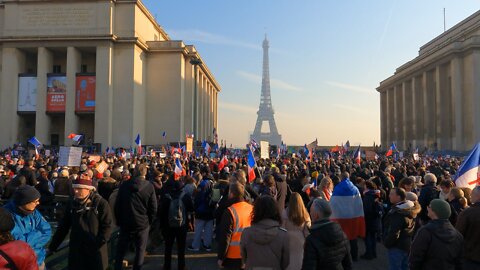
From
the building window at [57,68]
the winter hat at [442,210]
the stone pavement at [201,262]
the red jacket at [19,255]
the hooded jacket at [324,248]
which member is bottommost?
the stone pavement at [201,262]

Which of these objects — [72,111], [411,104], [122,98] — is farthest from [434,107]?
[72,111]

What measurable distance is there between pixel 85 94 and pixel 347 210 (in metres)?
42.1

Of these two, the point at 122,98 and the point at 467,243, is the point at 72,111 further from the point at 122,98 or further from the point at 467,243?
the point at 467,243

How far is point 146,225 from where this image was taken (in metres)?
6.88

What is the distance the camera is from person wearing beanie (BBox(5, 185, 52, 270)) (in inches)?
176

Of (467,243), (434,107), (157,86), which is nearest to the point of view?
(467,243)

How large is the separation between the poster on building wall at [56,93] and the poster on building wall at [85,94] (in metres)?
1.52

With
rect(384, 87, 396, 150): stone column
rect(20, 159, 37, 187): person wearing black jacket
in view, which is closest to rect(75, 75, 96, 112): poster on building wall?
rect(20, 159, 37, 187): person wearing black jacket

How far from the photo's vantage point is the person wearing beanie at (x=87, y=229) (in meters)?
5.38

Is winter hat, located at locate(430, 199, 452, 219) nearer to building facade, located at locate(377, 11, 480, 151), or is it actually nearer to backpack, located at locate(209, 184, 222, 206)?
backpack, located at locate(209, 184, 222, 206)

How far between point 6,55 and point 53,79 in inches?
221

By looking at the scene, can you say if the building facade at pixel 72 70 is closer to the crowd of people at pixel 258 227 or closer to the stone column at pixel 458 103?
the stone column at pixel 458 103

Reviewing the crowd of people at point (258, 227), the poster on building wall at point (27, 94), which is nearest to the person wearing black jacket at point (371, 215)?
the crowd of people at point (258, 227)

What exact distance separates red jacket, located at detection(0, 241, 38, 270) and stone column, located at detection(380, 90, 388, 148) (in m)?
87.2
